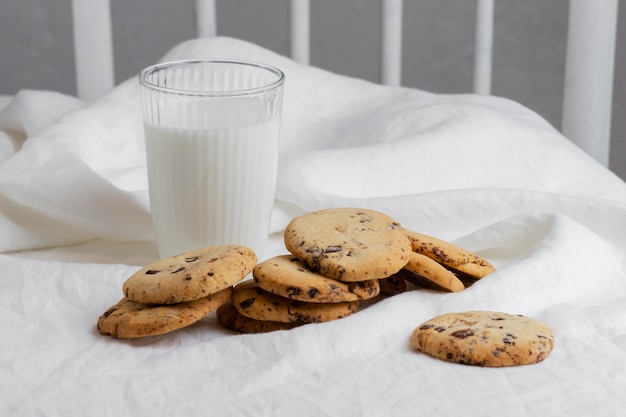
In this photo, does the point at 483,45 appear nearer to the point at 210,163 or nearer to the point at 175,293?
the point at 210,163

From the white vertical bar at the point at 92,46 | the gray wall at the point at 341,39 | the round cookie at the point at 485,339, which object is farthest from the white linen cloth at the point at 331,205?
the gray wall at the point at 341,39

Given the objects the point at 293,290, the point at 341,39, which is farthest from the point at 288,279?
the point at 341,39

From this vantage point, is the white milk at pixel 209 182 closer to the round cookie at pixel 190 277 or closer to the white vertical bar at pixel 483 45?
the round cookie at pixel 190 277

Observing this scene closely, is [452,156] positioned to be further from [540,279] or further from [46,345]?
[46,345]

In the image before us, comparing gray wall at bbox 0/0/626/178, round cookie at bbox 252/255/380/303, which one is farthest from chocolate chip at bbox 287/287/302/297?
gray wall at bbox 0/0/626/178

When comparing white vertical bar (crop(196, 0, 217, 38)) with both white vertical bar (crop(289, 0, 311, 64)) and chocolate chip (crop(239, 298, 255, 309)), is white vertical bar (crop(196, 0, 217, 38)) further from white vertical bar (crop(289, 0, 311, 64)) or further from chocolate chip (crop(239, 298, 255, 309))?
chocolate chip (crop(239, 298, 255, 309))

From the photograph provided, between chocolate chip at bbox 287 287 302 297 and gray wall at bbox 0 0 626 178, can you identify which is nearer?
chocolate chip at bbox 287 287 302 297
